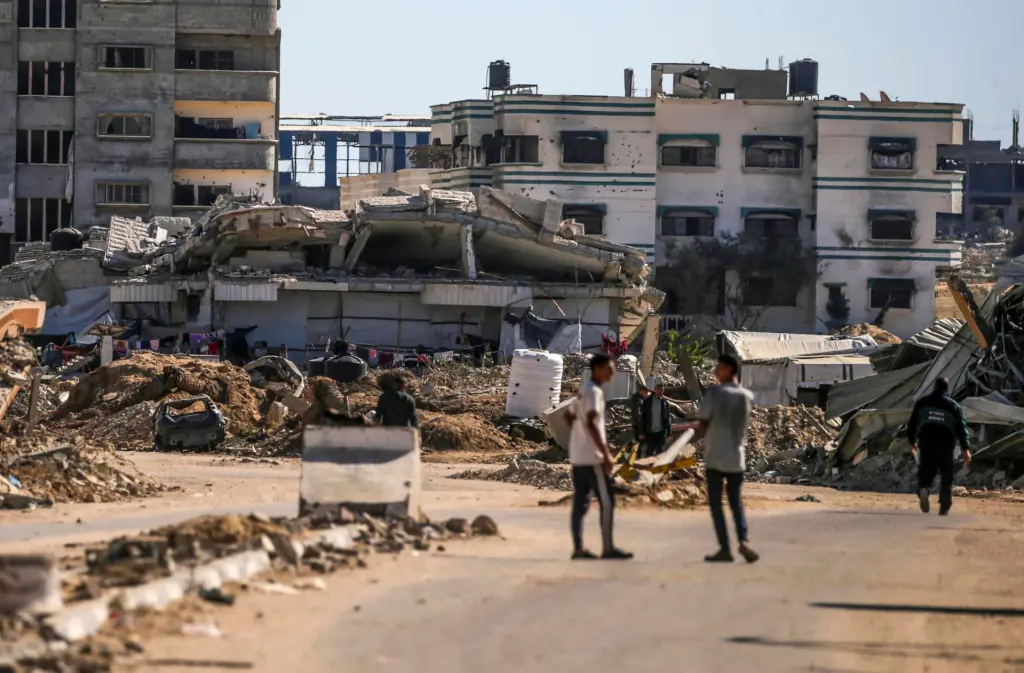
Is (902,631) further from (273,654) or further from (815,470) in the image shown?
(815,470)

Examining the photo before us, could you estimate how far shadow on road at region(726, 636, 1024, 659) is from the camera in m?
10.1

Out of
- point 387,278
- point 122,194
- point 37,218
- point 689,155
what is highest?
point 689,155

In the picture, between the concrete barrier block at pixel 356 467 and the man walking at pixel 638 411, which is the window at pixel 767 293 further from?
the concrete barrier block at pixel 356 467

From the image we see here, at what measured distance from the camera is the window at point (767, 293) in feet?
243

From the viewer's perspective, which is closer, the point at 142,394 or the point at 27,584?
the point at 27,584

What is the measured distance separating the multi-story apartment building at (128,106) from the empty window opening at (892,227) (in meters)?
24.1

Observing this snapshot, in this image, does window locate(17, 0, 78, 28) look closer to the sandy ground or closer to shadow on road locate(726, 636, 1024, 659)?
the sandy ground

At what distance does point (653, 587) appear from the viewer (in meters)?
12.2

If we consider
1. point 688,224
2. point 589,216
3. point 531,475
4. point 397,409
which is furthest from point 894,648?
point 688,224

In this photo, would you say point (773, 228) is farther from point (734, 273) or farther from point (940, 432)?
point (940, 432)

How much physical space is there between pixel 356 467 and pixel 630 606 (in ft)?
13.5

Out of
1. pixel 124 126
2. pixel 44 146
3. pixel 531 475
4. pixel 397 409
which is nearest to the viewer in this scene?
pixel 397 409

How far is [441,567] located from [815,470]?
15.8 m

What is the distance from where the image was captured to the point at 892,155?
7338 cm
